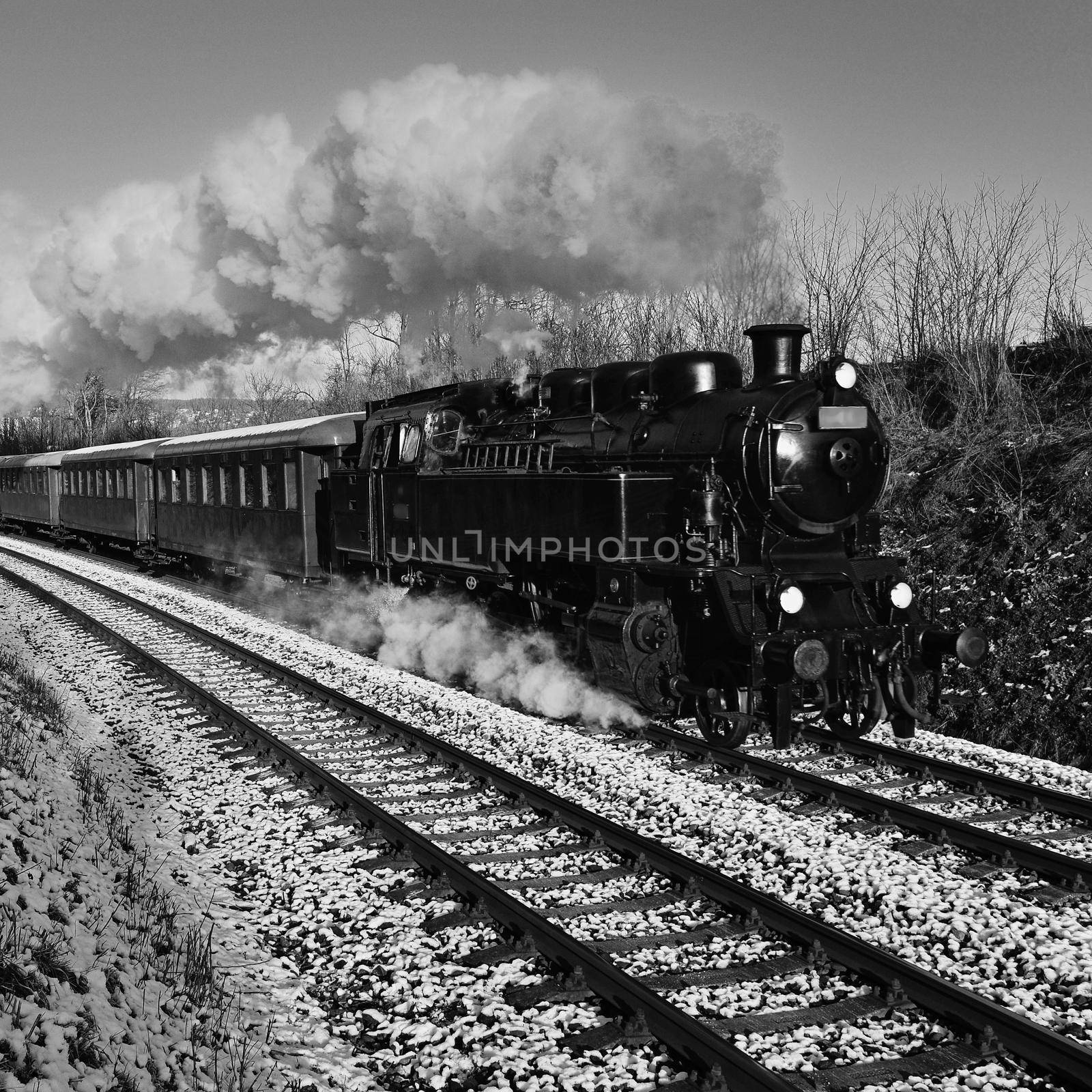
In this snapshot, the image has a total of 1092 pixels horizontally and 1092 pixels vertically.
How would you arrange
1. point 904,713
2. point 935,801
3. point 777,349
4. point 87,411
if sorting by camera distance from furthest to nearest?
point 87,411
point 777,349
point 904,713
point 935,801

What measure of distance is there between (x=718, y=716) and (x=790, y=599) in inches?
35.8

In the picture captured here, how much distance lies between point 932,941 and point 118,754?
5.72 m

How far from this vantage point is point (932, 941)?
443 centimetres

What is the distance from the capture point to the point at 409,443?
10836 millimetres

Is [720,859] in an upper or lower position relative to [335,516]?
lower

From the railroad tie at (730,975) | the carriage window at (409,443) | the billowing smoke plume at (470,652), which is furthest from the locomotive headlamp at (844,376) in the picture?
the carriage window at (409,443)

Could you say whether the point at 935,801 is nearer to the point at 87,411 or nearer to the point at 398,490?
the point at 398,490

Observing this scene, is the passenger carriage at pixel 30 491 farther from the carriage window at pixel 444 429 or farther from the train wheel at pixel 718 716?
the train wheel at pixel 718 716

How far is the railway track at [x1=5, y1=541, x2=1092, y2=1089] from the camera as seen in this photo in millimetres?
3512

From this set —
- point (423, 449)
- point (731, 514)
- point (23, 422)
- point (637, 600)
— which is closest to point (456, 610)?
point (423, 449)

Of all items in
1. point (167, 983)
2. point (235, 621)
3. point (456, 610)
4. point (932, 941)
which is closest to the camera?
point (167, 983)

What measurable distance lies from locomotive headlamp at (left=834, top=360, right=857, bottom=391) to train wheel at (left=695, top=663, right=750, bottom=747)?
2043 millimetres

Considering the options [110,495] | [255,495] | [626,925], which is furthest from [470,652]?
[110,495]

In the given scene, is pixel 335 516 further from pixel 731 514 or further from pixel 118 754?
pixel 731 514
